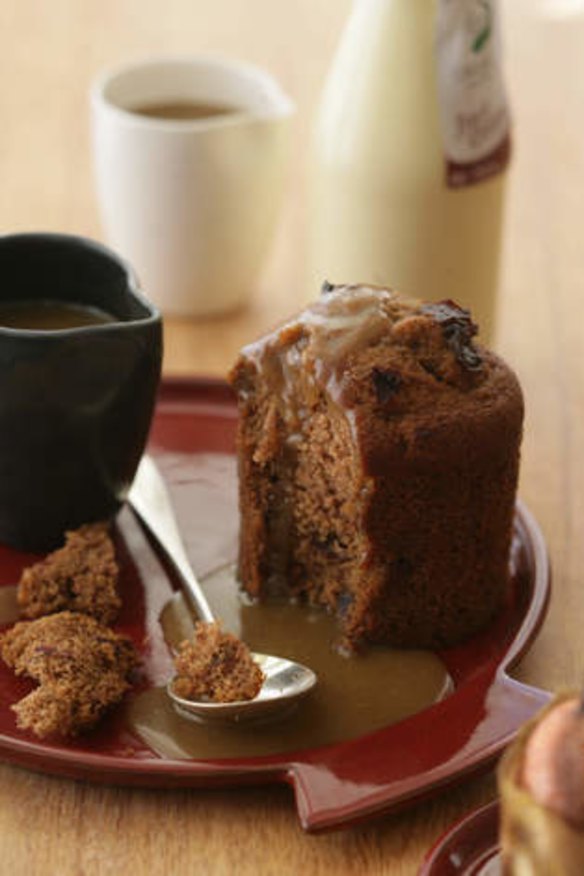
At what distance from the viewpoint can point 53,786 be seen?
4.65ft

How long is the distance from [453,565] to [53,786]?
461mm

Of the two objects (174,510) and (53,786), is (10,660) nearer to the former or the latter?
(53,786)

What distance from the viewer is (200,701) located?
144cm

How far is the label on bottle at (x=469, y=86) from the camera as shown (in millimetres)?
2037

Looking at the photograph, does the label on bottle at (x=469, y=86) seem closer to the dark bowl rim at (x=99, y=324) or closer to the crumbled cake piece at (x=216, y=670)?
the dark bowl rim at (x=99, y=324)

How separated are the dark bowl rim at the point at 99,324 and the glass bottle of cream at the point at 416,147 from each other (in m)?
0.42

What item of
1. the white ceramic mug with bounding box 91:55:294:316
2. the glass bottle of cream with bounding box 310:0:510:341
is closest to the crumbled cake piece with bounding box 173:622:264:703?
the glass bottle of cream with bounding box 310:0:510:341

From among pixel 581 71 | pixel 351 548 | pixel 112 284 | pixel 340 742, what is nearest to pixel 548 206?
pixel 581 71

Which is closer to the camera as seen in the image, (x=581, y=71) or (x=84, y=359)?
(x=84, y=359)

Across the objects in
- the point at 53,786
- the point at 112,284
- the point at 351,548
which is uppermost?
the point at 112,284

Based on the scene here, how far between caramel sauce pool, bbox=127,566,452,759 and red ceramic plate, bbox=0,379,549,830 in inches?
0.7

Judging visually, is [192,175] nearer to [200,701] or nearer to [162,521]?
[162,521]

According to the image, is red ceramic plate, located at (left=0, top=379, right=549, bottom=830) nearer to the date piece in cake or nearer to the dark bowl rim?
the date piece in cake

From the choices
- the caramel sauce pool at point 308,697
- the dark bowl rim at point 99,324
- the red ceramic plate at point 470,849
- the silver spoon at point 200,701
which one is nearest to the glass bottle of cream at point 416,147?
the dark bowl rim at point 99,324
